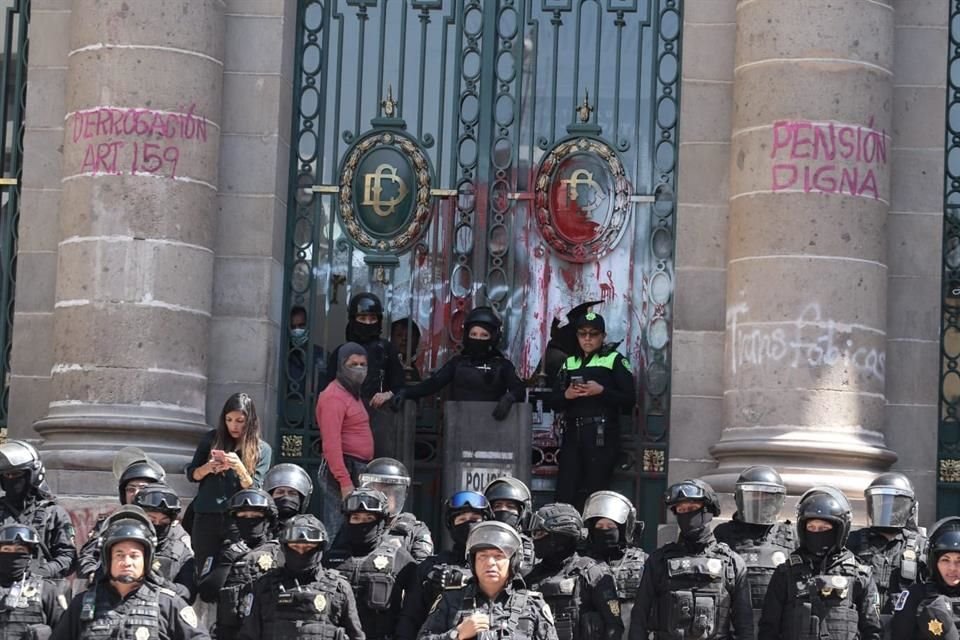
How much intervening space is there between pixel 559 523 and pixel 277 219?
17.3 feet

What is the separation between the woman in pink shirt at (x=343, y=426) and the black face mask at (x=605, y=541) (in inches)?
111

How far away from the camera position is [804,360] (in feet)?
58.4

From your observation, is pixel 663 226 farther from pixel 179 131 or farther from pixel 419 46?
pixel 179 131

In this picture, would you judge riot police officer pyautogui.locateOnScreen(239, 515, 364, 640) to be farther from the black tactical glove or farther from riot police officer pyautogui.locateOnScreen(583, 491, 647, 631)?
the black tactical glove

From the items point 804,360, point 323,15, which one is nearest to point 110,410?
point 323,15

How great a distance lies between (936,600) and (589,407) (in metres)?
4.81

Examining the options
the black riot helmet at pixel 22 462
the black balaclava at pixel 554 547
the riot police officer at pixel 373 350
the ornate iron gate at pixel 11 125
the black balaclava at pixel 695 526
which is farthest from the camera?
the ornate iron gate at pixel 11 125

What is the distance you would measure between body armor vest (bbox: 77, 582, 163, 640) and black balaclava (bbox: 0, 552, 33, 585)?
124 cm

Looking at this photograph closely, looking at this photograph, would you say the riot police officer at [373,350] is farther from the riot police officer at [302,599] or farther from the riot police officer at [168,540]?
the riot police officer at [302,599]

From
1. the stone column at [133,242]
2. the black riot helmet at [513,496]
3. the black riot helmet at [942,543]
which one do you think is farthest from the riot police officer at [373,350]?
→ the black riot helmet at [942,543]

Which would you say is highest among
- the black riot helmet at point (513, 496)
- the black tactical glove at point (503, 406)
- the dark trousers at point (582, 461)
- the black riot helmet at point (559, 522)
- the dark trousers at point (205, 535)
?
the black tactical glove at point (503, 406)

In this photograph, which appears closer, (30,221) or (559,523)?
(559,523)

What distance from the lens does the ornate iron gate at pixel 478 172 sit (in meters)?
19.8

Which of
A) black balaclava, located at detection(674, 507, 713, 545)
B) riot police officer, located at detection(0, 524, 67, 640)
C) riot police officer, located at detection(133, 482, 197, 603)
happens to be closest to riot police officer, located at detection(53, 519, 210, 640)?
riot police officer, located at detection(0, 524, 67, 640)
